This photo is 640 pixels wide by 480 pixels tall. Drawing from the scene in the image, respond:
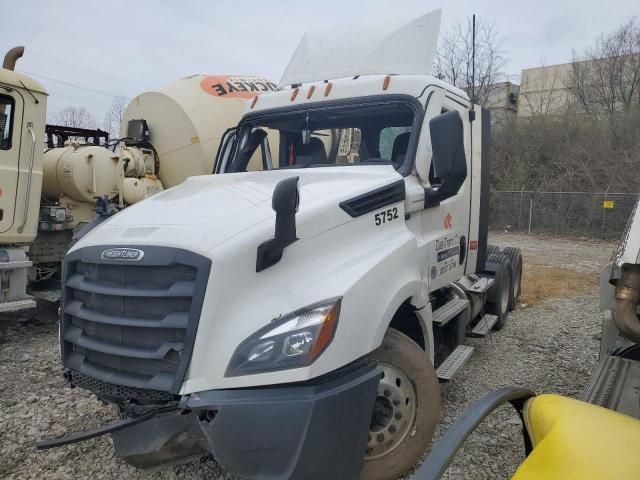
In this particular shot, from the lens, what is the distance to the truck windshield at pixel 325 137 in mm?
4035

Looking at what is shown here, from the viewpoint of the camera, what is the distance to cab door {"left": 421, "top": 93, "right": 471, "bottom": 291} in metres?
3.87

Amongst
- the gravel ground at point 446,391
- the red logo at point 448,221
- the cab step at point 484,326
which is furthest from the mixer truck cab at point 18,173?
the cab step at point 484,326

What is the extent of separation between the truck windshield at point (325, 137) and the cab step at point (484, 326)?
8.40ft

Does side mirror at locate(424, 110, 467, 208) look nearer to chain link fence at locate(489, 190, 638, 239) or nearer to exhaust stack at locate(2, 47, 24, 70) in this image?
exhaust stack at locate(2, 47, 24, 70)

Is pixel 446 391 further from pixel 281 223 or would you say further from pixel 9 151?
pixel 9 151

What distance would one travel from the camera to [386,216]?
3.33 metres

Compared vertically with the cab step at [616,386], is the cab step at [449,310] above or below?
below

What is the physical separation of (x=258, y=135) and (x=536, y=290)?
269 inches

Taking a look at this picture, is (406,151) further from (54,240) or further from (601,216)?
(601,216)

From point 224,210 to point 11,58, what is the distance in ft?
17.1

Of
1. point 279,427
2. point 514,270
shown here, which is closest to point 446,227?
point 279,427

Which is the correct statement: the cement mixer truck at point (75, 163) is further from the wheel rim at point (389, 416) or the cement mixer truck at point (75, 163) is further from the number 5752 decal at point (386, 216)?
the wheel rim at point (389, 416)

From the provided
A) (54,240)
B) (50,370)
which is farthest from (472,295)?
(54,240)

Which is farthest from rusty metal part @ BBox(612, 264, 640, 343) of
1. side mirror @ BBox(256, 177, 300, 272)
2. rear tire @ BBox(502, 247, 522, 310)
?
rear tire @ BBox(502, 247, 522, 310)
